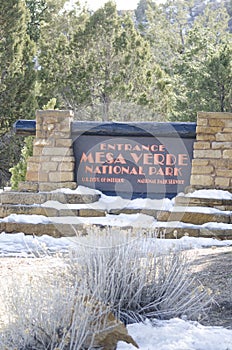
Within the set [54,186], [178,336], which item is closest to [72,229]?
[54,186]

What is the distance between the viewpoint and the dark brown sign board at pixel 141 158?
931cm

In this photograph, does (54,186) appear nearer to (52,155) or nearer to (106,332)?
(52,155)

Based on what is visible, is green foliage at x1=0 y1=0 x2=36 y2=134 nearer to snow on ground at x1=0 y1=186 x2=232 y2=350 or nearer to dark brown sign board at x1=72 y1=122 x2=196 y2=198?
dark brown sign board at x1=72 y1=122 x2=196 y2=198

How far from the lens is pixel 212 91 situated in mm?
16891

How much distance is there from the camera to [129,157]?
370 inches

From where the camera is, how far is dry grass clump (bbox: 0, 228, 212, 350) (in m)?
3.26

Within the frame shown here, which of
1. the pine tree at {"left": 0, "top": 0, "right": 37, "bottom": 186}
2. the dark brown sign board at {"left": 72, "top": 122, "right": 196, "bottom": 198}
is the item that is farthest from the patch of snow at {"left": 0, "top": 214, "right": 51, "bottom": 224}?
the pine tree at {"left": 0, "top": 0, "right": 37, "bottom": 186}

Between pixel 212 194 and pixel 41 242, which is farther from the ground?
pixel 212 194

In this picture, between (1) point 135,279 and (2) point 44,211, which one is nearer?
(1) point 135,279

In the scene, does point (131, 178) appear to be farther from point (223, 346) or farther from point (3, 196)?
point (223, 346)

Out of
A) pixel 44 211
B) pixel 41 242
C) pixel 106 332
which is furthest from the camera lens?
pixel 44 211

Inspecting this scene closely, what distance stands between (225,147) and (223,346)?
5776 millimetres

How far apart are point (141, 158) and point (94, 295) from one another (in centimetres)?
564

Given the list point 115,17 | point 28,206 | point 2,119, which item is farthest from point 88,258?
point 115,17
